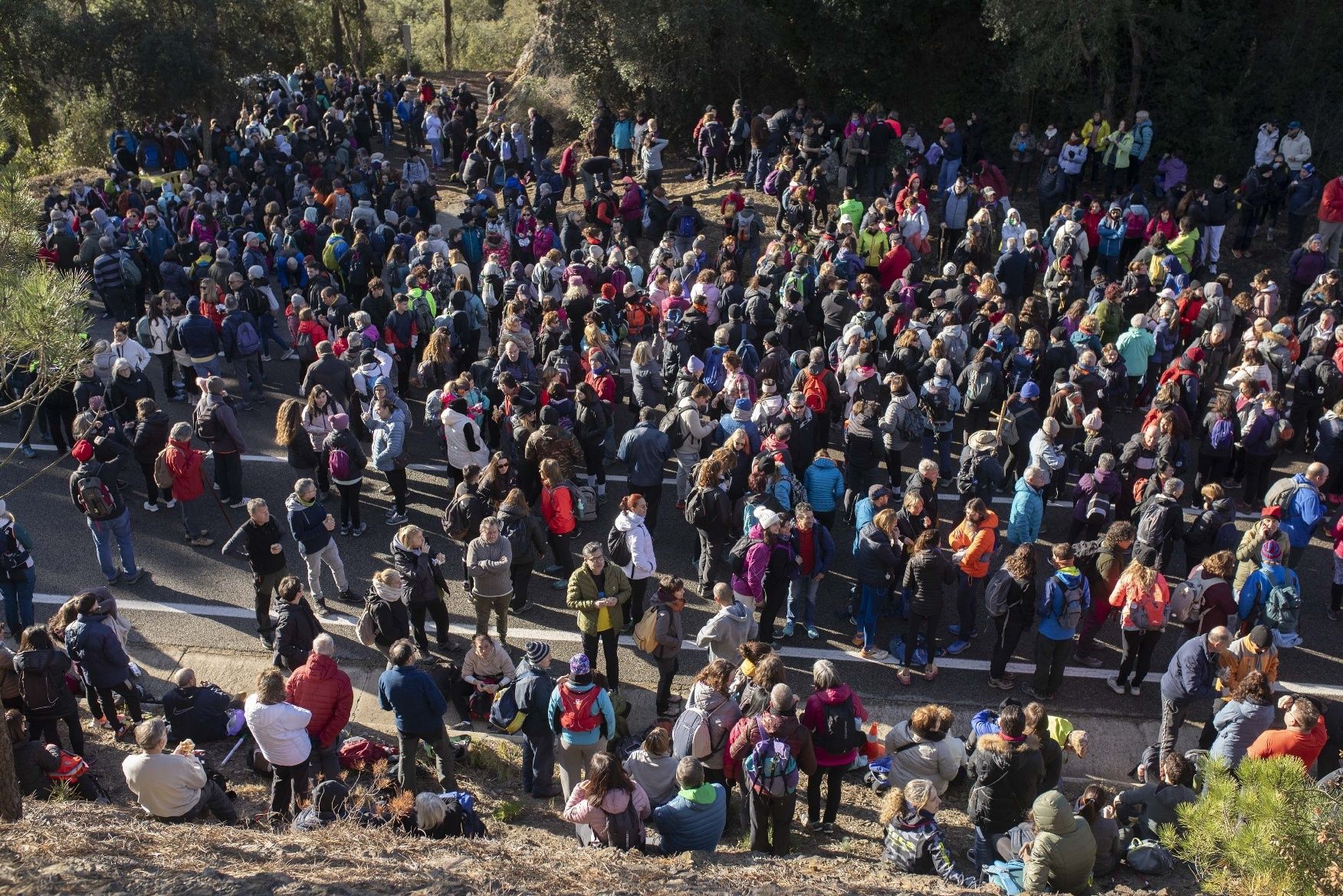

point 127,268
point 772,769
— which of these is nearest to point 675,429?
point 772,769

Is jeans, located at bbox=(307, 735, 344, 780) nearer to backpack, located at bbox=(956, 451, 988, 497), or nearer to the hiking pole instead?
the hiking pole

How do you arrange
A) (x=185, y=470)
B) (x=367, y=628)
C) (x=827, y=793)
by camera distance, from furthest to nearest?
1. (x=185, y=470)
2. (x=367, y=628)
3. (x=827, y=793)

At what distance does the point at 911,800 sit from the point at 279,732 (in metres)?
4.25

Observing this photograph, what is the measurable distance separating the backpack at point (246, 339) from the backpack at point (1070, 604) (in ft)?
32.9

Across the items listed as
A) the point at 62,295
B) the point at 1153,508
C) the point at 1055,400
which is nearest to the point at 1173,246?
the point at 1055,400

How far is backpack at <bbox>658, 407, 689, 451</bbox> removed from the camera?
11859 millimetres

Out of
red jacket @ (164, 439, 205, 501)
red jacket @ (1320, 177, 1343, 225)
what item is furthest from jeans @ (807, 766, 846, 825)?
red jacket @ (1320, 177, 1343, 225)

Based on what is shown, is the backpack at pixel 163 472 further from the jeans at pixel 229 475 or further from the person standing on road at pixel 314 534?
the person standing on road at pixel 314 534

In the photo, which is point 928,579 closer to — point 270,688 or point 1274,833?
point 1274,833

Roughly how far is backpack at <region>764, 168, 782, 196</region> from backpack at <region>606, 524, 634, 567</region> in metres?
11.2

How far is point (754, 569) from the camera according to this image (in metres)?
9.96

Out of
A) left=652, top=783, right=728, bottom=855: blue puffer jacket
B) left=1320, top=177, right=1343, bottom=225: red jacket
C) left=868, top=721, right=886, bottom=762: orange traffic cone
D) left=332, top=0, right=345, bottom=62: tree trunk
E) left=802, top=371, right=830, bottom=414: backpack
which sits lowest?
left=868, top=721, right=886, bottom=762: orange traffic cone

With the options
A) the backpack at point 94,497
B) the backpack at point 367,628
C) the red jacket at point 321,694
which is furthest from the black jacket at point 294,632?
the backpack at point 94,497

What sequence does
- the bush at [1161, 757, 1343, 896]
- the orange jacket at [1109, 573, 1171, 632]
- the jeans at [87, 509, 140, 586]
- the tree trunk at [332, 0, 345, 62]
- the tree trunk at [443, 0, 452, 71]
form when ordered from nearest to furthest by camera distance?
the bush at [1161, 757, 1343, 896], the orange jacket at [1109, 573, 1171, 632], the jeans at [87, 509, 140, 586], the tree trunk at [332, 0, 345, 62], the tree trunk at [443, 0, 452, 71]
